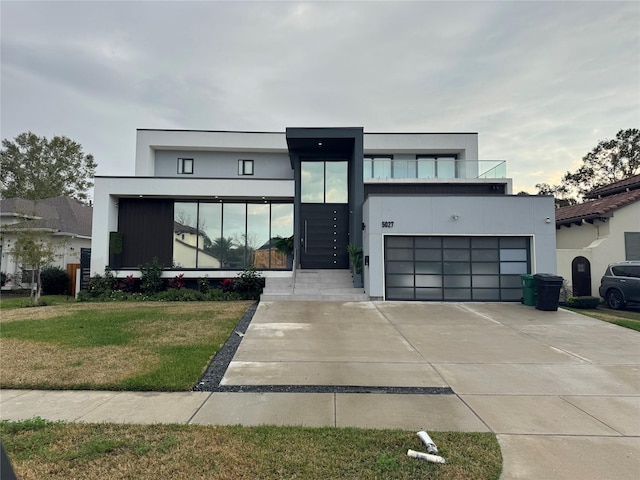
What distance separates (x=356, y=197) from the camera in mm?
14133

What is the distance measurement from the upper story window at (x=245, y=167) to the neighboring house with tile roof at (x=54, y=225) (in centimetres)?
873

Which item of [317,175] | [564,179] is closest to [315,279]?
[317,175]

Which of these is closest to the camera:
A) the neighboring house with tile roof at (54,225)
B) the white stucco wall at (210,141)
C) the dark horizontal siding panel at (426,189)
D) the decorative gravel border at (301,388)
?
the decorative gravel border at (301,388)

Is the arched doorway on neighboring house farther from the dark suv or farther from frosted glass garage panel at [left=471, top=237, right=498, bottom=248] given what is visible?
frosted glass garage panel at [left=471, top=237, right=498, bottom=248]

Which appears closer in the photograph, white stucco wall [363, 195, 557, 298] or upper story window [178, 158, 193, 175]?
white stucco wall [363, 195, 557, 298]

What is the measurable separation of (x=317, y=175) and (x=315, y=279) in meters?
4.91

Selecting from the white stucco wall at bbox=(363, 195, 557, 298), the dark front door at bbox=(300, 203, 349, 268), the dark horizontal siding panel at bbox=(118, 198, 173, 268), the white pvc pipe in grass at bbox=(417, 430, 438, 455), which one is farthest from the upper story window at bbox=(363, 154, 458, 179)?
the white pvc pipe in grass at bbox=(417, 430, 438, 455)

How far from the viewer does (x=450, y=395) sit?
4496mm

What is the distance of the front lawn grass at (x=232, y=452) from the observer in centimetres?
274

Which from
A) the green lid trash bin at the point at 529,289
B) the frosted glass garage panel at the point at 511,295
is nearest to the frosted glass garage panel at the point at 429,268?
the frosted glass garage panel at the point at 511,295

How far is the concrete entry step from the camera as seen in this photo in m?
12.2

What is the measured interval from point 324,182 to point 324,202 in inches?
37.0

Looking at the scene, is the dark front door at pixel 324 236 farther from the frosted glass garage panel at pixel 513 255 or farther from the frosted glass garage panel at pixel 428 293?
the frosted glass garage panel at pixel 513 255

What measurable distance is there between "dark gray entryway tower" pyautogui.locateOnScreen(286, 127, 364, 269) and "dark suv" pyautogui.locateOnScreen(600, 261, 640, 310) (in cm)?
1000
